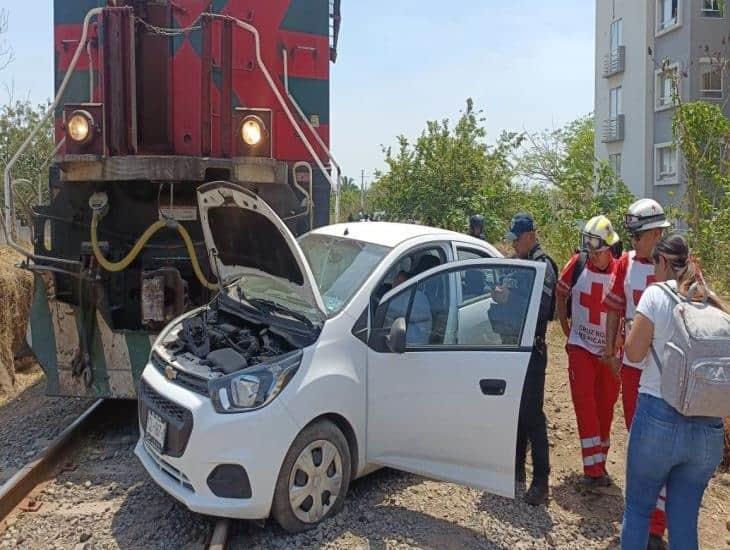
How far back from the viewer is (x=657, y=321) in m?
3.24

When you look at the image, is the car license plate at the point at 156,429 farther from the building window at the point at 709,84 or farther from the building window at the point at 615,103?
the building window at the point at 615,103

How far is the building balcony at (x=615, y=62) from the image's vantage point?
33.5m

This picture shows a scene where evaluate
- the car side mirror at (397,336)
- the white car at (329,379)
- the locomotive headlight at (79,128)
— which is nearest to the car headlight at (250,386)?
the white car at (329,379)

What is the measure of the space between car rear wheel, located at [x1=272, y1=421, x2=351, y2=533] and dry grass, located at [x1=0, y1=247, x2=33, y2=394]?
4839 mm

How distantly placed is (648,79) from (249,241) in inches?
1223

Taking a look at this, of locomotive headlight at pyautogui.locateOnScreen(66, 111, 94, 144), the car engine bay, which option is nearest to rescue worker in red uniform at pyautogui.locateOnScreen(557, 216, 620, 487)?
the car engine bay

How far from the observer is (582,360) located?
481 centimetres

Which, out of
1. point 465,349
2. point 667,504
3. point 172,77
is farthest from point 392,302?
point 172,77

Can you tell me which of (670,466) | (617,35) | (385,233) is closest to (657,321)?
(670,466)

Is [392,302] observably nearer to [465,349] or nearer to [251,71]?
[465,349]

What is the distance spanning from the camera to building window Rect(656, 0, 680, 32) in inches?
1136

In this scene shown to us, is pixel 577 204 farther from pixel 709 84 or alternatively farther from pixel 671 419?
pixel 709 84

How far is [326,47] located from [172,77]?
1.53 meters

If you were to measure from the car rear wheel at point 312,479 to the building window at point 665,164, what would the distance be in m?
27.7
